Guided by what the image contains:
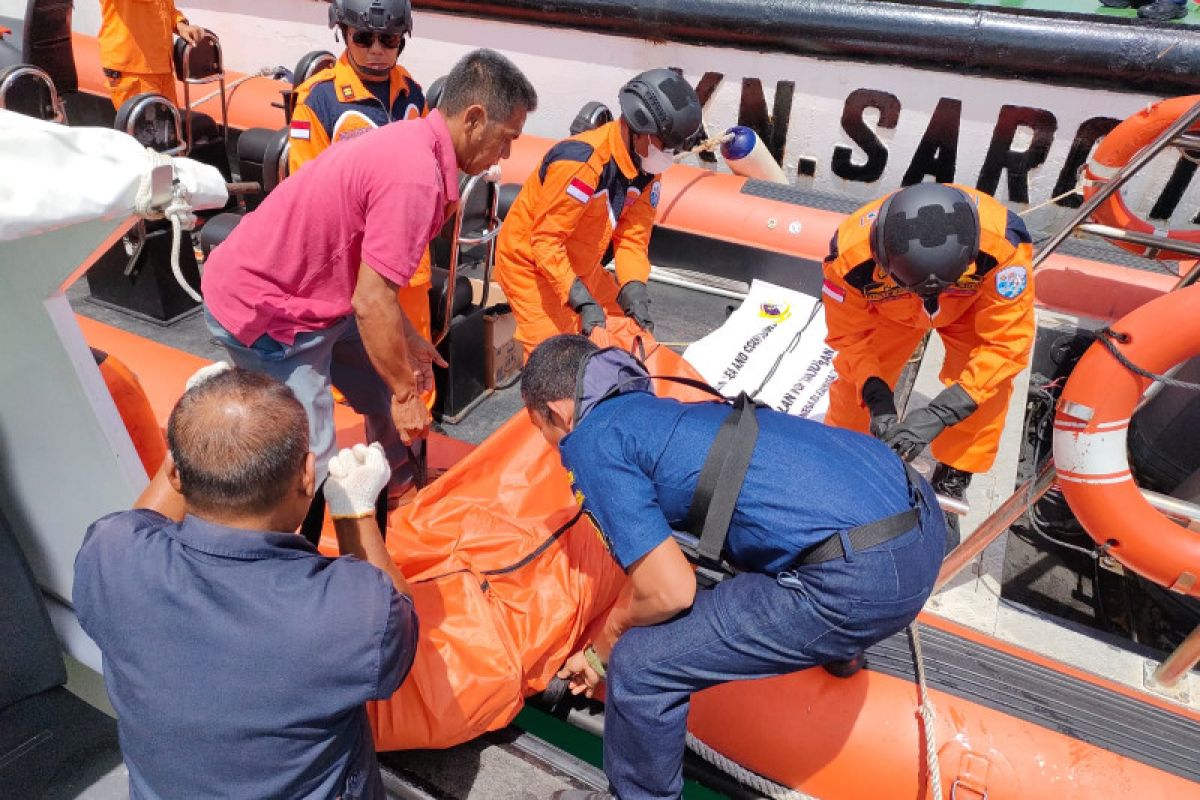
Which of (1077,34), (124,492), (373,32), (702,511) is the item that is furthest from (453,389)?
(1077,34)

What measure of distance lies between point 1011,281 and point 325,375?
2053 millimetres

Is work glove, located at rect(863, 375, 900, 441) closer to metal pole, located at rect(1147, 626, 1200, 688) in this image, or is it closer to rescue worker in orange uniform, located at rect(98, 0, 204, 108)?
metal pole, located at rect(1147, 626, 1200, 688)

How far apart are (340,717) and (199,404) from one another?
1.62ft

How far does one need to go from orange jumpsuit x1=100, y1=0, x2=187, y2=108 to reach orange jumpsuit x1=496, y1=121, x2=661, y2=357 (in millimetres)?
2918

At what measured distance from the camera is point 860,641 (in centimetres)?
160

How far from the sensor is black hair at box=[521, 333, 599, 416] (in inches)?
64.5

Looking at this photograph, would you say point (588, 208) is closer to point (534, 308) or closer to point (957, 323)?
point (534, 308)

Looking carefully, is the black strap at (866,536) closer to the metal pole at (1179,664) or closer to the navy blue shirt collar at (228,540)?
the navy blue shirt collar at (228,540)

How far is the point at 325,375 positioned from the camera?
2242 millimetres

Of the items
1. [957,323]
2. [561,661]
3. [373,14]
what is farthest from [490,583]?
[373,14]

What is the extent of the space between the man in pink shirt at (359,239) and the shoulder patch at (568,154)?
691 mm

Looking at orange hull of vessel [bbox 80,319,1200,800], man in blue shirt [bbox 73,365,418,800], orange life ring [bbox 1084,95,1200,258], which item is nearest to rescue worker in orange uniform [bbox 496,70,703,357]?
orange hull of vessel [bbox 80,319,1200,800]

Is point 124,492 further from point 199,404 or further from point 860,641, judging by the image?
point 860,641

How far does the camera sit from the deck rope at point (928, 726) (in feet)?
5.47
